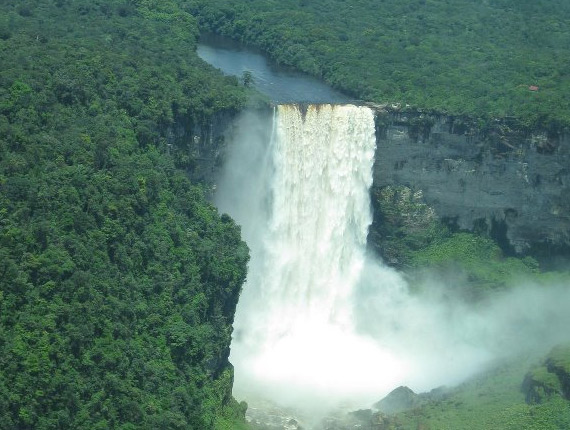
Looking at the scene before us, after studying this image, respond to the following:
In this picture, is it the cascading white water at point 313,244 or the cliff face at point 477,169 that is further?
the cliff face at point 477,169

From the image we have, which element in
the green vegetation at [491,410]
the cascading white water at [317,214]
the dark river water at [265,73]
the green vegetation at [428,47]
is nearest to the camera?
the green vegetation at [491,410]

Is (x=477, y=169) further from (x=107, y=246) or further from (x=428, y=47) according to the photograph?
(x=107, y=246)

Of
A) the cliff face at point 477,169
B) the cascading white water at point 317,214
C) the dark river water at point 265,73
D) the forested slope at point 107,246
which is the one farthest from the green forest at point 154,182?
the cascading white water at point 317,214

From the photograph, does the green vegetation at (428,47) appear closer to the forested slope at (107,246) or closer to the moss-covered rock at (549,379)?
the forested slope at (107,246)

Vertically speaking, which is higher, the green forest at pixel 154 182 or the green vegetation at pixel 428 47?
the green vegetation at pixel 428 47

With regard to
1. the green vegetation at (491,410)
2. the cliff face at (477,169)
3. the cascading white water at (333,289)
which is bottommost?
the green vegetation at (491,410)

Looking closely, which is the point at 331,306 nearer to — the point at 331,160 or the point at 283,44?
the point at 331,160

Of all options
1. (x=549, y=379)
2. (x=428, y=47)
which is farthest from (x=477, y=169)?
(x=549, y=379)

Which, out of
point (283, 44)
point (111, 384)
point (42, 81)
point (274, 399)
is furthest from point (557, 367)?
point (283, 44)
